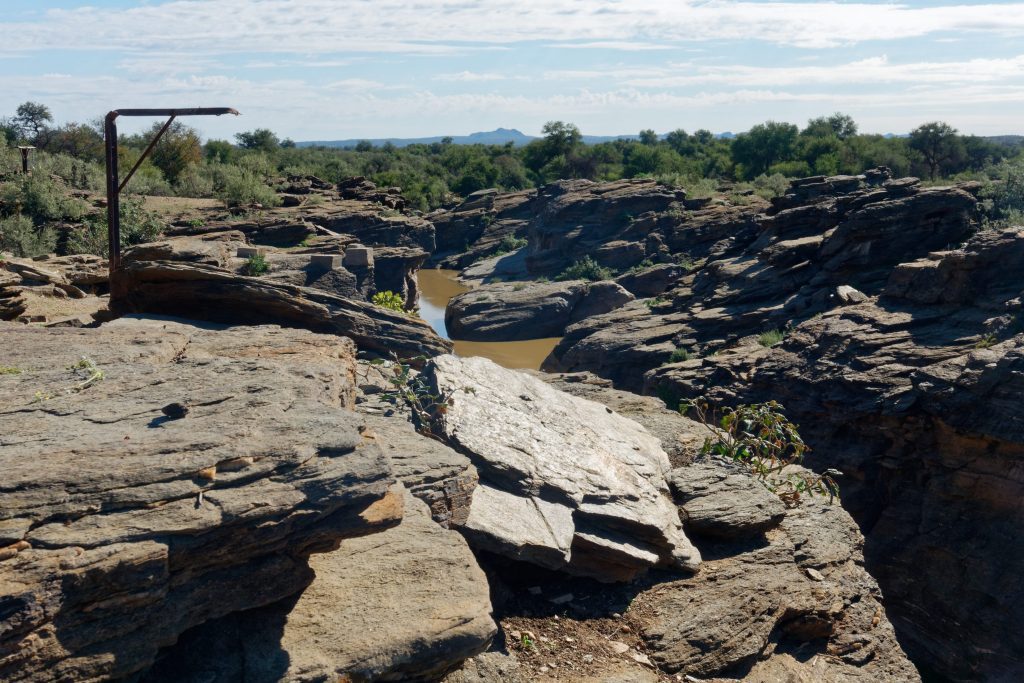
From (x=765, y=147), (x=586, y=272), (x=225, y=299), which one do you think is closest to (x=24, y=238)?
(x=225, y=299)

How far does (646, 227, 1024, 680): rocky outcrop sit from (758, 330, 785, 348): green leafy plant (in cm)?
227

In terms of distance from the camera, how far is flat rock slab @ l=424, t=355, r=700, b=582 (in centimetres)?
600

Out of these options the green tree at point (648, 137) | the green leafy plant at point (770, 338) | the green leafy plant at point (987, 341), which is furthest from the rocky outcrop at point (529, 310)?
the green tree at point (648, 137)

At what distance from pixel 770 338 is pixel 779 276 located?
3791mm

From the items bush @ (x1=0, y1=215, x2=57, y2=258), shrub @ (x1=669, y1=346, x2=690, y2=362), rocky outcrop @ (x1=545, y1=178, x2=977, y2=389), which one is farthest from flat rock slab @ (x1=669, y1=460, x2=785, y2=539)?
bush @ (x1=0, y1=215, x2=57, y2=258)

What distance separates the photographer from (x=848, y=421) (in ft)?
47.6

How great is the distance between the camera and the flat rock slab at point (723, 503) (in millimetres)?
7188

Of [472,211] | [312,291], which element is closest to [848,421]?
[312,291]

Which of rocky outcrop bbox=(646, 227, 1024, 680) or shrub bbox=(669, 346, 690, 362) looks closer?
rocky outcrop bbox=(646, 227, 1024, 680)

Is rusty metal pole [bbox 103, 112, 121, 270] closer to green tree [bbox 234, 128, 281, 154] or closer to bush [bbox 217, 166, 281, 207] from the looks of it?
bush [bbox 217, 166, 281, 207]

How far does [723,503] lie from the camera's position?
7348 millimetres

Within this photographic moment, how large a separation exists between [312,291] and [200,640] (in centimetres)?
505

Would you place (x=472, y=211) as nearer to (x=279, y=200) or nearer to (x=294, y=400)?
(x=279, y=200)

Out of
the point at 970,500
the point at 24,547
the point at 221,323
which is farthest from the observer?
the point at 970,500
